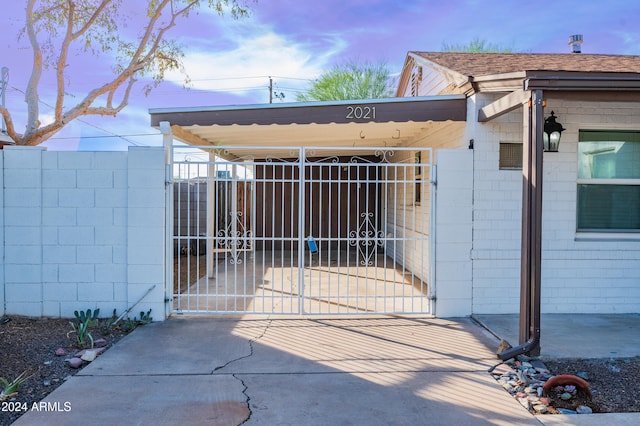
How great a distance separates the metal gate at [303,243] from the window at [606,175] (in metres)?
2.18

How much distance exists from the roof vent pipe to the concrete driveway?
786 centimetres

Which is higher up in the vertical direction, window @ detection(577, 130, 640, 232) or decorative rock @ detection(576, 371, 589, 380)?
window @ detection(577, 130, 640, 232)

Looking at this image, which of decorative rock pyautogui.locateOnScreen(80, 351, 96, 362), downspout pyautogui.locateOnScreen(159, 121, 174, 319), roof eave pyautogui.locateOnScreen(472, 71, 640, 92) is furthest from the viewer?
downspout pyautogui.locateOnScreen(159, 121, 174, 319)

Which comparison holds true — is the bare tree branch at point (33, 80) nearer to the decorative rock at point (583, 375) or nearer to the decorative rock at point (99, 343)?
Result: the decorative rock at point (99, 343)

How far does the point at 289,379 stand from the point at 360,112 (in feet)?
12.1

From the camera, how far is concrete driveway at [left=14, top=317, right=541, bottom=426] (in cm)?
341

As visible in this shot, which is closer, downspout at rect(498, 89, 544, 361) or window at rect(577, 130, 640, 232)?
downspout at rect(498, 89, 544, 361)

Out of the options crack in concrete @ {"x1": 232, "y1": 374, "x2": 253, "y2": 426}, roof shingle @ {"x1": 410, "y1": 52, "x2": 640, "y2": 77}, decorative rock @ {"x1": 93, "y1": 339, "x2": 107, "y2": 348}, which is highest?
roof shingle @ {"x1": 410, "y1": 52, "x2": 640, "y2": 77}

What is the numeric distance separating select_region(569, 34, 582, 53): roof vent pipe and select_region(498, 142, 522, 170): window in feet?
18.7

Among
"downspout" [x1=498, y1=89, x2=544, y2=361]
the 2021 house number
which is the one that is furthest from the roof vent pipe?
"downspout" [x1=498, y1=89, x2=544, y2=361]

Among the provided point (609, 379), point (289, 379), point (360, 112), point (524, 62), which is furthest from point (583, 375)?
point (524, 62)

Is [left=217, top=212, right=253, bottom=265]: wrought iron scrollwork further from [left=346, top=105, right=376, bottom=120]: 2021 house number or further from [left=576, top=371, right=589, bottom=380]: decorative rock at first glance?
[left=576, top=371, right=589, bottom=380]: decorative rock

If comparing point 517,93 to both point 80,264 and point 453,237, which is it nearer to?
point 453,237

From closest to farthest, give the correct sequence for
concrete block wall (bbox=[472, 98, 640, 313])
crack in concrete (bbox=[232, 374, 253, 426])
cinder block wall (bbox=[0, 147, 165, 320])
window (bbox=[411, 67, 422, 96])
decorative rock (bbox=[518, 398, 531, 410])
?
crack in concrete (bbox=[232, 374, 253, 426])
decorative rock (bbox=[518, 398, 531, 410])
cinder block wall (bbox=[0, 147, 165, 320])
concrete block wall (bbox=[472, 98, 640, 313])
window (bbox=[411, 67, 422, 96])
